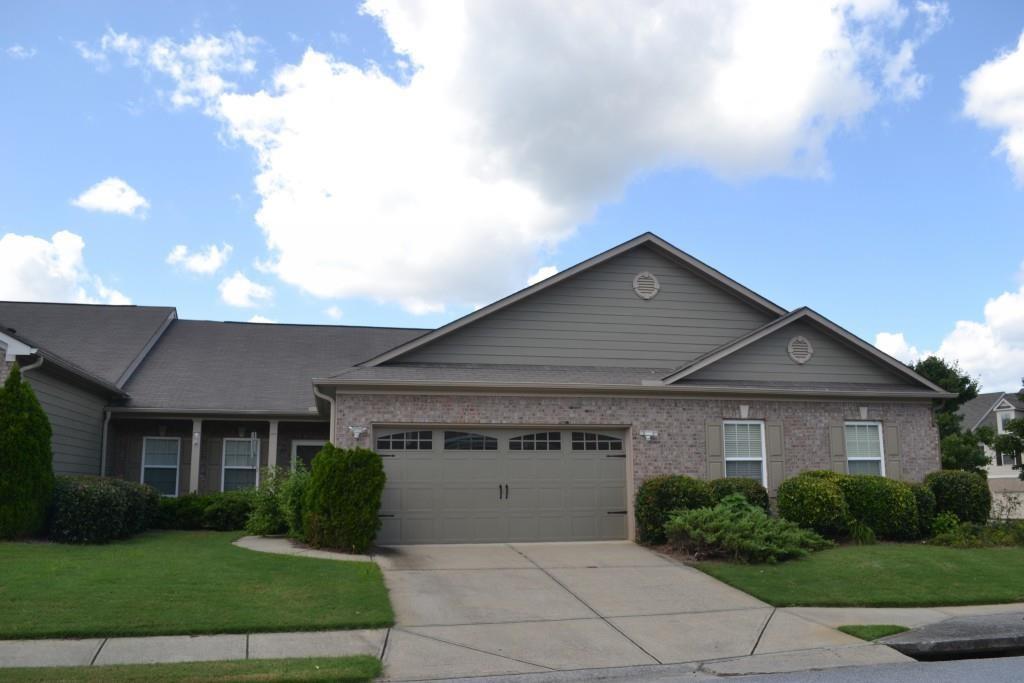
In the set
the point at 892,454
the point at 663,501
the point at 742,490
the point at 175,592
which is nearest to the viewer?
the point at 175,592

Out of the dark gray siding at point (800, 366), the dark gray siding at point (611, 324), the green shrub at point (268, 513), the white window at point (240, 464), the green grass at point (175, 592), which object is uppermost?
the dark gray siding at point (611, 324)

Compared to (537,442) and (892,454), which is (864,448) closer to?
(892,454)

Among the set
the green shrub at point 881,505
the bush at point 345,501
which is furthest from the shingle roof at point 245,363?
the green shrub at point 881,505

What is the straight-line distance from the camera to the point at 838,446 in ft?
56.8

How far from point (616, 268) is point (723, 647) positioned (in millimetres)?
10451

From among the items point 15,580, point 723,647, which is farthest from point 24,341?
point 723,647

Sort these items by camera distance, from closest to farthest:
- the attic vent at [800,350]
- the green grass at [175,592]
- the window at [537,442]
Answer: the green grass at [175,592] < the window at [537,442] < the attic vent at [800,350]

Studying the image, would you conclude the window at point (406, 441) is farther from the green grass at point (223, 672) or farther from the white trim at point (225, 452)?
the green grass at point (223, 672)

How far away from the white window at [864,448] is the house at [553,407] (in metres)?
0.04

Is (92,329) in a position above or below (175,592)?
above

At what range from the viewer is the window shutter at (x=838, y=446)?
17.2 metres

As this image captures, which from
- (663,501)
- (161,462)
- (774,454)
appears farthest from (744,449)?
(161,462)

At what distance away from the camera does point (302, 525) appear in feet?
47.7

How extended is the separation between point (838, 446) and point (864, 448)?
0.70m
